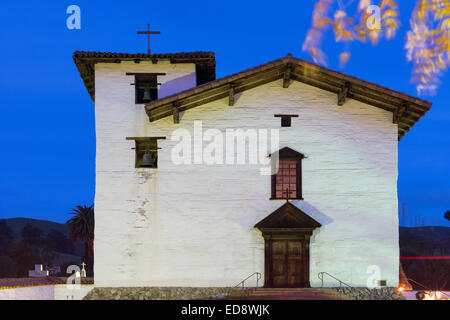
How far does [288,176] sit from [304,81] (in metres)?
3.58

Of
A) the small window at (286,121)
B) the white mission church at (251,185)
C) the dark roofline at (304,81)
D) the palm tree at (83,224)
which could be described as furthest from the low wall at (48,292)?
the palm tree at (83,224)

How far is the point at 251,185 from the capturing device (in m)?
20.4

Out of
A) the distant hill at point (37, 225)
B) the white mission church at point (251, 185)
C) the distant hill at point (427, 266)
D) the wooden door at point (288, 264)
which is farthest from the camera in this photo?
the distant hill at point (37, 225)

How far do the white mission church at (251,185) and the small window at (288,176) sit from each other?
4 centimetres

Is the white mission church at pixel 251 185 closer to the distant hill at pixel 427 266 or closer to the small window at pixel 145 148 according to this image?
the small window at pixel 145 148

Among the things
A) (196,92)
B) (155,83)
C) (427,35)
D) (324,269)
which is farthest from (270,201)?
(427,35)

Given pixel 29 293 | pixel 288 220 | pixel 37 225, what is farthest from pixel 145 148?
pixel 37 225

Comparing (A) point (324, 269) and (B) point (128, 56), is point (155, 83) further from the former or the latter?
(A) point (324, 269)

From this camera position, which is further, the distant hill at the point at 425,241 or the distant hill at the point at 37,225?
the distant hill at the point at 37,225

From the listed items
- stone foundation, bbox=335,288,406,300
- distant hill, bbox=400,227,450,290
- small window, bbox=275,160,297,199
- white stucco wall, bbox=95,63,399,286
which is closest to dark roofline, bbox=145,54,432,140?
white stucco wall, bbox=95,63,399,286

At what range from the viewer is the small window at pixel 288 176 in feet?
66.8

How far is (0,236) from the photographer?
292 ft
